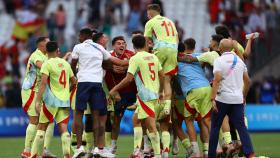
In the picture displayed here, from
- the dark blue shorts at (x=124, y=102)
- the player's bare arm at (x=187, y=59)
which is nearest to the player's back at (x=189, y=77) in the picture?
the player's bare arm at (x=187, y=59)

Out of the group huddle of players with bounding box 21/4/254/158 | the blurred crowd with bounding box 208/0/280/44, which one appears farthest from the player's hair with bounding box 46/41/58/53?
the blurred crowd with bounding box 208/0/280/44

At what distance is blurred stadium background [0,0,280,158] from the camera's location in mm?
31906

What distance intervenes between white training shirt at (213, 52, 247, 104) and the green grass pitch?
2.97 metres

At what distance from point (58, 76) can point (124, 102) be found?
223 cm

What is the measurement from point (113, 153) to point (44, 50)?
8.43 ft

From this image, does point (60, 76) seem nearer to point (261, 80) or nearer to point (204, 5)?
point (261, 80)

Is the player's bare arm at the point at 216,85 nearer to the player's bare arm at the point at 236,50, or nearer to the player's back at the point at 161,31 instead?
the player's bare arm at the point at 236,50

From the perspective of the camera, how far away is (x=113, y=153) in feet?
65.6

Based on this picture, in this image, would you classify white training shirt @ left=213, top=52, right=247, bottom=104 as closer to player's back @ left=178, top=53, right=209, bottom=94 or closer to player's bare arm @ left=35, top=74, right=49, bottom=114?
player's back @ left=178, top=53, right=209, bottom=94

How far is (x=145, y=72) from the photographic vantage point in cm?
1825

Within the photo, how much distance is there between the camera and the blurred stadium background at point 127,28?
31.9m

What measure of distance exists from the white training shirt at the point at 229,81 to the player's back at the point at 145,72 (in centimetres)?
124

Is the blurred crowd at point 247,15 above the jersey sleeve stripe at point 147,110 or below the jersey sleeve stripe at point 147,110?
above

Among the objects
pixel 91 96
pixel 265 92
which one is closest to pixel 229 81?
pixel 91 96
